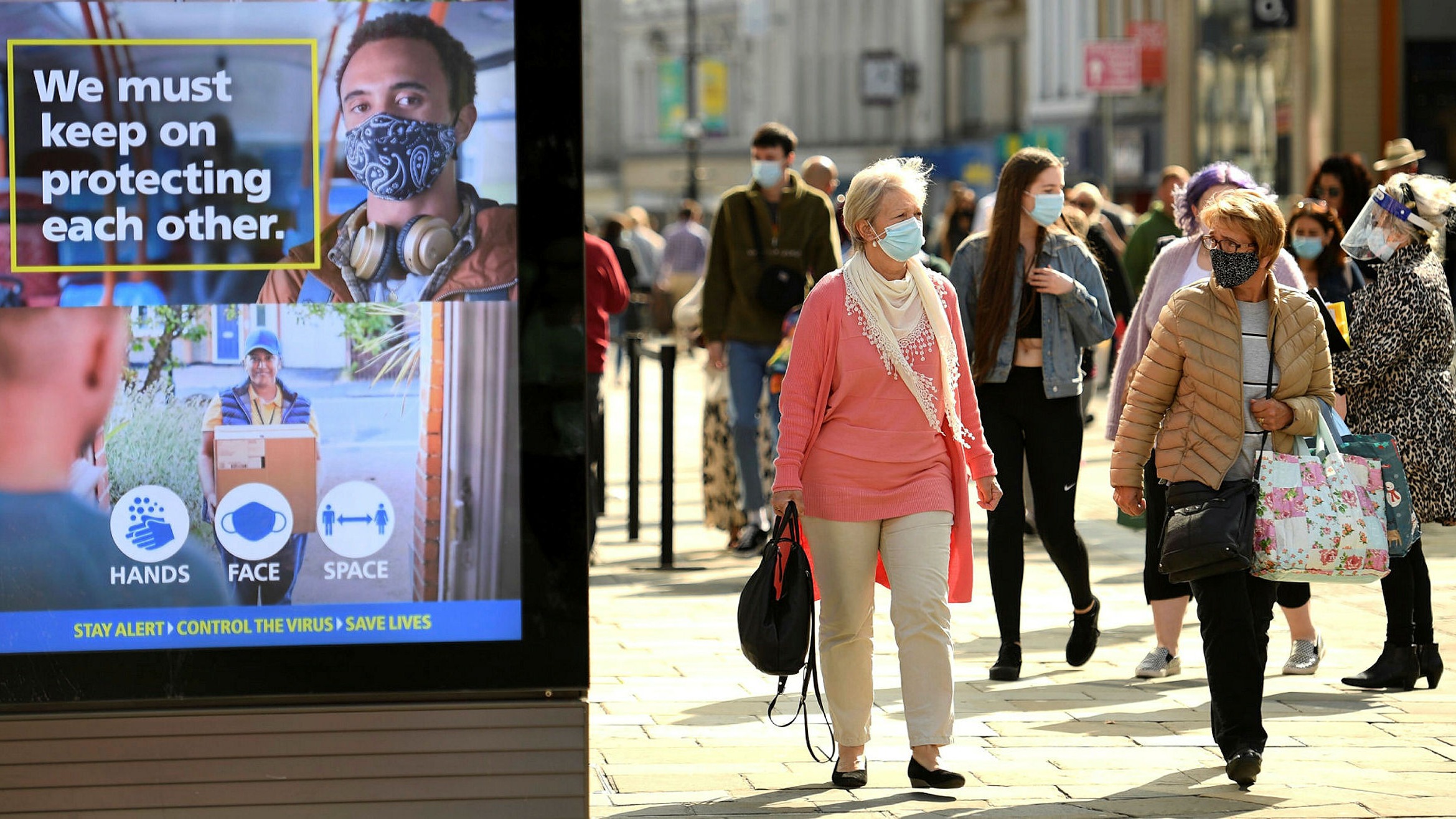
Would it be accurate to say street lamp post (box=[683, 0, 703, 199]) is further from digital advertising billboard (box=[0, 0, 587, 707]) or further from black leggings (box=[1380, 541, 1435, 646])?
digital advertising billboard (box=[0, 0, 587, 707])

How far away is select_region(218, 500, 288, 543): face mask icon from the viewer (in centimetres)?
465

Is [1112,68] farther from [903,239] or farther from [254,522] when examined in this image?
[254,522]

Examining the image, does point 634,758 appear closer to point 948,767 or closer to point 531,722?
point 948,767

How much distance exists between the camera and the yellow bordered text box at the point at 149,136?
4.49m

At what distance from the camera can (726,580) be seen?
34.2 feet

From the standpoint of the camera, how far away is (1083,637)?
26.1 feet

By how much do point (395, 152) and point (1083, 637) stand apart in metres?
4.17

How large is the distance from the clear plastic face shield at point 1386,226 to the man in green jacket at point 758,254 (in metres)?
3.59

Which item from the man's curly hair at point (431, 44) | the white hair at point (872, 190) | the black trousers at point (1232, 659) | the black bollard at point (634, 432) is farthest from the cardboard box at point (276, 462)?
the black bollard at point (634, 432)

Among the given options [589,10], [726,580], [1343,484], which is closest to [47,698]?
[1343,484]

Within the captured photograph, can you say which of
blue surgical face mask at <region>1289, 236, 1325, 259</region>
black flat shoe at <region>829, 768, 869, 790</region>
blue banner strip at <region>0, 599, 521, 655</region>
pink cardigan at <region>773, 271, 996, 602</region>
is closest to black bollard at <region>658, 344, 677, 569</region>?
blue surgical face mask at <region>1289, 236, 1325, 259</region>

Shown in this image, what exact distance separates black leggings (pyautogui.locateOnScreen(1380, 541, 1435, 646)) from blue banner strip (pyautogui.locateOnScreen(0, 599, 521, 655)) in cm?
399

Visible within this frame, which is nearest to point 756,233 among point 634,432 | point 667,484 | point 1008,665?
point 667,484

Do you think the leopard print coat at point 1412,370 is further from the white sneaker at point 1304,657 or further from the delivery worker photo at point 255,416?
the delivery worker photo at point 255,416
